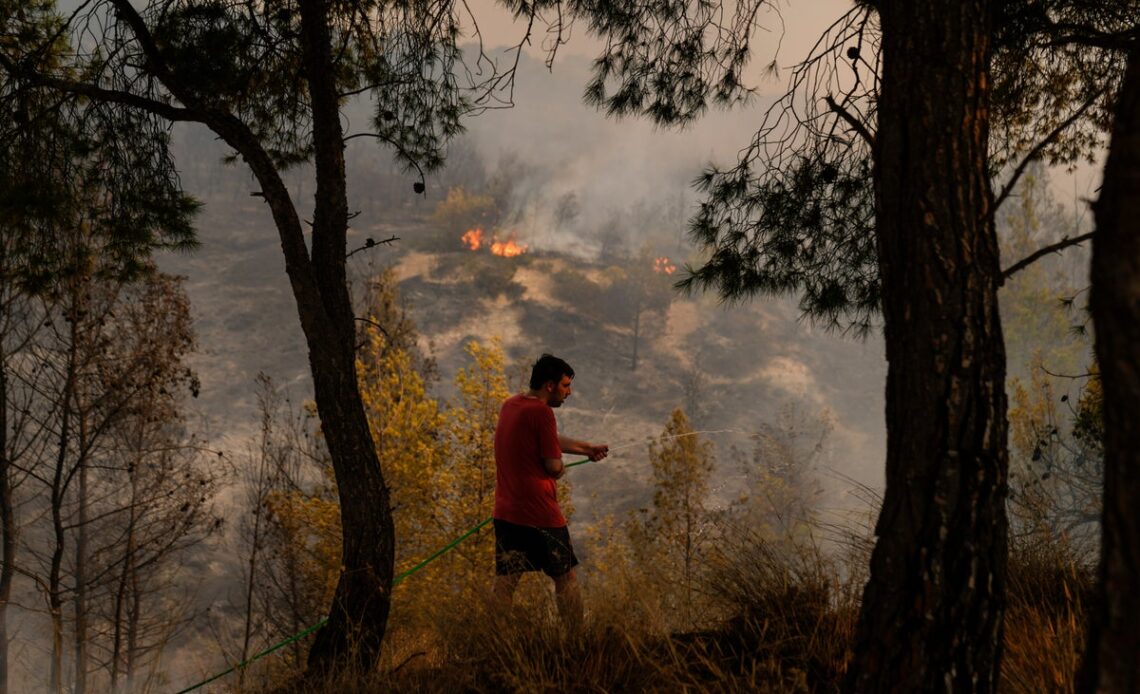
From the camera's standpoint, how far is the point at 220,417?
57.1 m

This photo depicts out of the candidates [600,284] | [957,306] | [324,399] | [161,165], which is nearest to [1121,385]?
[957,306]

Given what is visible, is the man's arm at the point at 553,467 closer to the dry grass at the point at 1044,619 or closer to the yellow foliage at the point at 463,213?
the dry grass at the point at 1044,619

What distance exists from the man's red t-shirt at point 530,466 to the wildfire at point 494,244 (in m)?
77.5

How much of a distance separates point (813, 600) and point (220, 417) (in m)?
60.1

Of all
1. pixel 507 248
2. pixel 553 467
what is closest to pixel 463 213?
pixel 507 248

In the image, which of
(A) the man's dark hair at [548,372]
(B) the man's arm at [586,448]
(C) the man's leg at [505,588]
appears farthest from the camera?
(B) the man's arm at [586,448]

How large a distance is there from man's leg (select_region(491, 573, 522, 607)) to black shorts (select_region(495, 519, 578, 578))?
0.58ft

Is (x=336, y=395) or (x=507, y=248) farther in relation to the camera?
(x=507, y=248)

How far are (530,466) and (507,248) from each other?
3199 inches

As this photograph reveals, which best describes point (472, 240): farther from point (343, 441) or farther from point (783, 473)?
point (343, 441)

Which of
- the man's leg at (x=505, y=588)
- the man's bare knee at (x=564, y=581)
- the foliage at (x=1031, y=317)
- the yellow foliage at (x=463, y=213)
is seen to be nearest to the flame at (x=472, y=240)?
the yellow foliage at (x=463, y=213)

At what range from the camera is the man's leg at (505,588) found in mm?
3591

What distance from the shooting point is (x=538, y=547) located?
4.28 meters

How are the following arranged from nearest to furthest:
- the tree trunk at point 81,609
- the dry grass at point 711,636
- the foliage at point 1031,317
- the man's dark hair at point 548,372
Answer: the dry grass at point 711,636
the man's dark hair at point 548,372
the tree trunk at point 81,609
the foliage at point 1031,317
